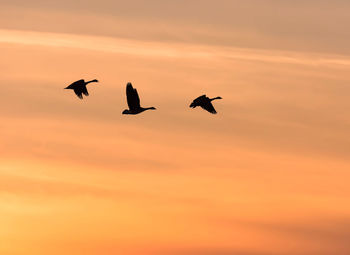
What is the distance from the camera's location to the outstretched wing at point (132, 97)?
642 feet

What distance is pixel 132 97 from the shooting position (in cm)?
19638

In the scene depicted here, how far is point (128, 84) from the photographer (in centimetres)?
19525

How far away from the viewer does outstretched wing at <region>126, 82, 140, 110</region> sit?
196 m

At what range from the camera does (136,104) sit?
19788 cm

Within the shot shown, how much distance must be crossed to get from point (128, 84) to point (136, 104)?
3786 millimetres

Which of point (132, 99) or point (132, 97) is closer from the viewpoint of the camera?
point (132, 97)
